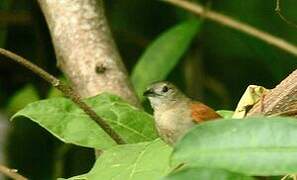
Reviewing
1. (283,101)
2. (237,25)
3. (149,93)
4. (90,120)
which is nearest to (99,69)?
(149,93)

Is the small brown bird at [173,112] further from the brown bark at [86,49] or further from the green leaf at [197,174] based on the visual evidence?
the green leaf at [197,174]

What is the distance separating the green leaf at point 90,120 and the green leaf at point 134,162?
21 cm

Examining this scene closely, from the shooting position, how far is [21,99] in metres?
4.02

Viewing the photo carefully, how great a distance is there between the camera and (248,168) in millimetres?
1398

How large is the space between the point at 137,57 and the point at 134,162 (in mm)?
2083

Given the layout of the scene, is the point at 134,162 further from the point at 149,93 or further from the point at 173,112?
the point at 149,93

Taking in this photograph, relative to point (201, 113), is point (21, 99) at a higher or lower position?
lower

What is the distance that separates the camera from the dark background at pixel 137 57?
3.71 meters

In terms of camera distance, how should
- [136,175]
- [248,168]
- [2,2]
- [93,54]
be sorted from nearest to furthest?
[248,168] < [136,175] < [93,54] < [2,2]

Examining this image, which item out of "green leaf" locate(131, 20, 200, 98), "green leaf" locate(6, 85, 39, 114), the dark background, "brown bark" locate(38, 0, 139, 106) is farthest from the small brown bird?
"green leaf" locate(6, 85, 39, 114)

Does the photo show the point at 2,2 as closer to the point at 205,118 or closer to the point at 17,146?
the point at 17,146

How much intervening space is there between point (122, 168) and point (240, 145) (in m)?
0.62

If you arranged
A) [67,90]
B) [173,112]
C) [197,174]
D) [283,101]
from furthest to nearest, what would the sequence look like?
1. [173,112]
2. [67,90]
3. [283,101]
4. [197,174]

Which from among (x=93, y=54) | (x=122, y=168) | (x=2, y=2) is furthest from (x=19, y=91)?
(x=122, y=168)
